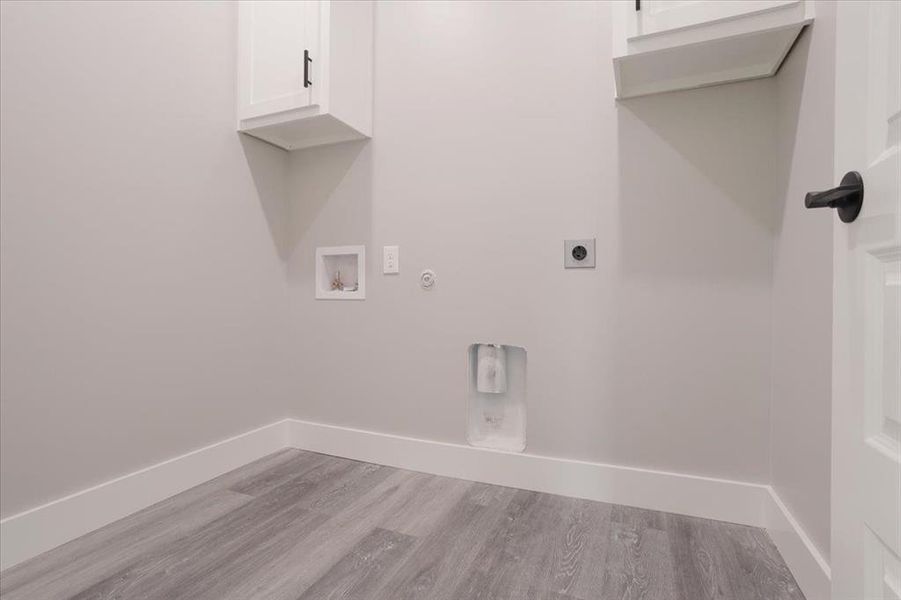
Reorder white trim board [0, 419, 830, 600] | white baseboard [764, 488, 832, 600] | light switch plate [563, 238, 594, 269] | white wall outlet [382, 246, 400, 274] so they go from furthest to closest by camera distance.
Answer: white wall outlet [382, 246, 400, 274], light switch plate [563, 238, 594, 269], white trim board [0, 419, 830, 600], white baseboard [764, 488, 832, 600]

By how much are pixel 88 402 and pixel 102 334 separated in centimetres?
23

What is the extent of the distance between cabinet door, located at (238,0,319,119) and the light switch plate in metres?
1.23

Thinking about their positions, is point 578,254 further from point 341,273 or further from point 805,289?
point 341,273

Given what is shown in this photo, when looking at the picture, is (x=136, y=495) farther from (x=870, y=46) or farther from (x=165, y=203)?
(x=870, y=46)

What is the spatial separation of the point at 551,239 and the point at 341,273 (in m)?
1.10

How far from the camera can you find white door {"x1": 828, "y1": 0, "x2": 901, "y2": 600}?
1.65 feet

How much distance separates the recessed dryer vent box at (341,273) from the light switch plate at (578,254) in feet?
3.15

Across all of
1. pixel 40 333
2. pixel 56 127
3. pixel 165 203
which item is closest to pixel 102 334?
pixel 40 333

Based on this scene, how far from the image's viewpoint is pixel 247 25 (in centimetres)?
192

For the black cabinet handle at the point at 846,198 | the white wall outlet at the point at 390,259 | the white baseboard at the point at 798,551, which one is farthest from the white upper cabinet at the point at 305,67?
the white baseboard at the point at 798,551

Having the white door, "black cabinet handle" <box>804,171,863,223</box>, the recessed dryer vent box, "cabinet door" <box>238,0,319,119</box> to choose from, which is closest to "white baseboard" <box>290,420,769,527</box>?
the recessed dryer vent box

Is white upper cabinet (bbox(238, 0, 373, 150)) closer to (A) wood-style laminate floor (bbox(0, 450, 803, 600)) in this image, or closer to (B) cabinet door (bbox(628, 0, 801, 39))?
(B) cabinet door (bbox(628, 0, 801, 39))

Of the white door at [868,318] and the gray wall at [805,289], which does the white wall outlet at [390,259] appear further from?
the white door at [868,318]

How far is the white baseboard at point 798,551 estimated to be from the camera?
104cm
